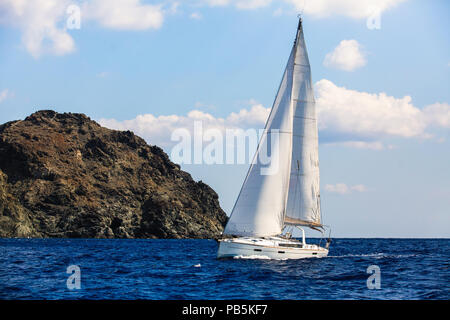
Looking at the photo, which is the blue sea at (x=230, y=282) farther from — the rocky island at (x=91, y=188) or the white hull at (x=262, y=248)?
the rocky island at (x=91, y=188)

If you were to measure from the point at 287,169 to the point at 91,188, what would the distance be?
12433cm

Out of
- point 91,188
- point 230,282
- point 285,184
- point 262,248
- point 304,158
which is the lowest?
point 230,282

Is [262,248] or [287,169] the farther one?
[287,169]

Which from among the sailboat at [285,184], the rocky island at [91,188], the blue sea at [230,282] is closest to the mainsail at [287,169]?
the sailboat at [285,184]

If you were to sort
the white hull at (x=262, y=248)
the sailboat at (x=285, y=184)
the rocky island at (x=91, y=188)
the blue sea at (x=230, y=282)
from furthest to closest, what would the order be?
the rocky island at (x=91, y=188) → the sailboat at (x=285, y=184) → the white hull at (x=262, y=248) → the blue sea at (x=230, y=282)

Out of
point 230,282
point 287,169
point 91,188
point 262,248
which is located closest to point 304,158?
point 287,169

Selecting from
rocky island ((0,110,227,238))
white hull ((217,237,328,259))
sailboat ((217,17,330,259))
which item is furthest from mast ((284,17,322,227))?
rocky island ((0,110,227,238))

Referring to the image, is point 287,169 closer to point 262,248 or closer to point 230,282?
point 262,248

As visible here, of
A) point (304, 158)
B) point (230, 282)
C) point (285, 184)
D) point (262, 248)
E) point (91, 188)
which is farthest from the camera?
point (91, 188)

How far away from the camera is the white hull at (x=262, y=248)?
1512 inches

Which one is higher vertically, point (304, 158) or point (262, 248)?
point (304, 158)

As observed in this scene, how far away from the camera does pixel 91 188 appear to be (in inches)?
6147

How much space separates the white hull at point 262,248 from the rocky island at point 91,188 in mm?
94024

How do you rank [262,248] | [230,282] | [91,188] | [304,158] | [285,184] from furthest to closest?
[91,188] < [304,158] < [285,184] < [262,248] < [230,282]
